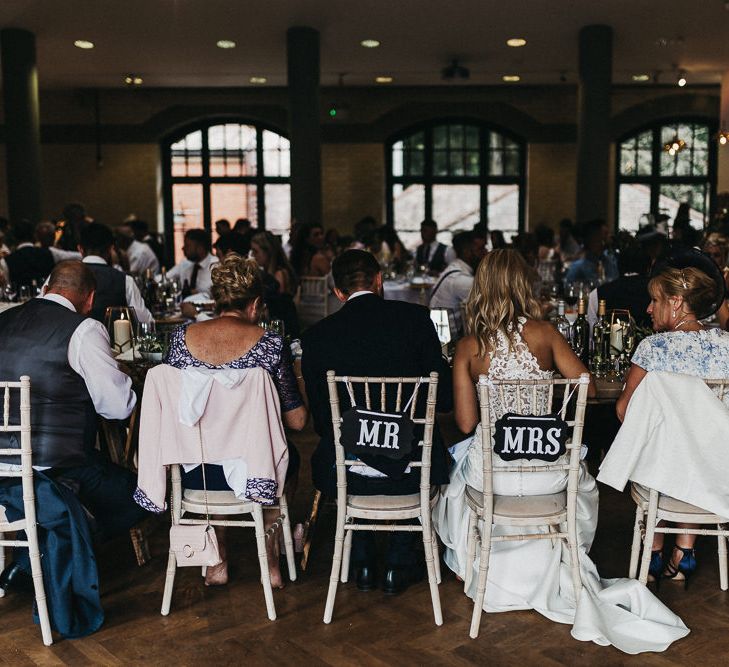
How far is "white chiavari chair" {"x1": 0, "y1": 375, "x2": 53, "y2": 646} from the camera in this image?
3000mm

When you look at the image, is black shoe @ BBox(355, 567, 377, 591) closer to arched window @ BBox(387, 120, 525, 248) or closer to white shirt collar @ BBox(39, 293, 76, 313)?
white shirt collar @ BBox(39, 293, 76, 313)

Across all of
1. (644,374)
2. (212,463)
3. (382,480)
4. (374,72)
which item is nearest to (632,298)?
(644,374)

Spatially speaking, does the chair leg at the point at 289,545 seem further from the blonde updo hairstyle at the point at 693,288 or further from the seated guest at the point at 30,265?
the seated guest at the point at 30,265

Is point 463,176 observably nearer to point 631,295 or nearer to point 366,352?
point 631,295

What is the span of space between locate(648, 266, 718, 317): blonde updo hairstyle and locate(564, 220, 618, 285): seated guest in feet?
14.4

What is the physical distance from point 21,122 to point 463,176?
25.7ft

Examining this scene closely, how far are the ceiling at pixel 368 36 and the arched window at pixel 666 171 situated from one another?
1177 millimetres

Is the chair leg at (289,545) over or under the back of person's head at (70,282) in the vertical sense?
under

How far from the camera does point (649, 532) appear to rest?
3213 millimetres

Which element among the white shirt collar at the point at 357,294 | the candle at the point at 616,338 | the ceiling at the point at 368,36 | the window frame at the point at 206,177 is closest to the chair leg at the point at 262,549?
the white shirt collar at the point at 357,294

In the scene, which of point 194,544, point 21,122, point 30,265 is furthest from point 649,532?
point 21,122

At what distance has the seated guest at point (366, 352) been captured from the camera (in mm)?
3307

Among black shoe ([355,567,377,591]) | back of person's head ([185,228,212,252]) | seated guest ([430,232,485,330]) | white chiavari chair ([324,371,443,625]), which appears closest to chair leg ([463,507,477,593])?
Answer: white chiavari chair ([324,371,443,625])

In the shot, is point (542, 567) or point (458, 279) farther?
point (458, 279)
